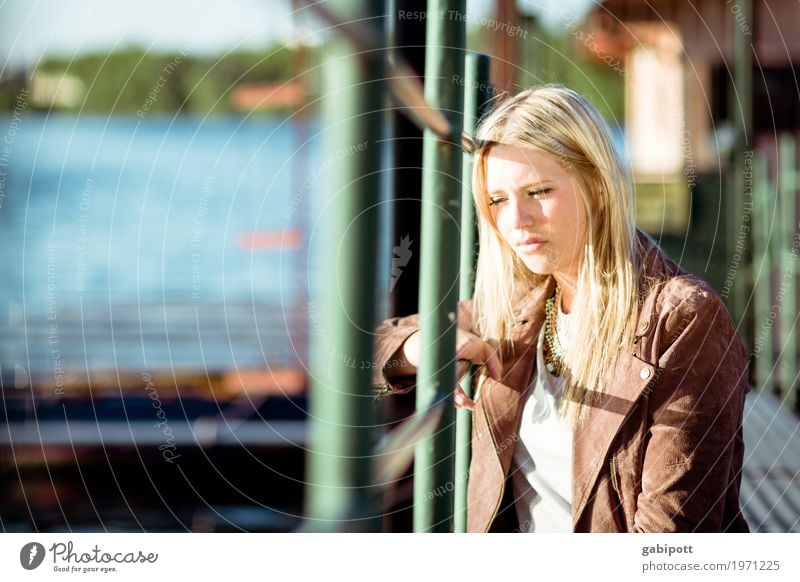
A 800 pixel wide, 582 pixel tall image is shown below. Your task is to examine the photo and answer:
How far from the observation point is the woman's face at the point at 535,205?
712 millimetres

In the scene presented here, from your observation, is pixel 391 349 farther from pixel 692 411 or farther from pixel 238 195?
pixel 238 195

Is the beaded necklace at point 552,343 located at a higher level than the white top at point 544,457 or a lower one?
higher

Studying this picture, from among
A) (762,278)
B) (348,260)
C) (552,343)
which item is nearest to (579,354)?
(552,343)

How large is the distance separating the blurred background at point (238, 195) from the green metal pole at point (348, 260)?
24 millimetres

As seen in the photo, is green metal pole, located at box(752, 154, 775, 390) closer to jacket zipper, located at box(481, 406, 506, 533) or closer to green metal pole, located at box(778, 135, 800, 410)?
green metal pole, located at box(778, 135, 800, 410)

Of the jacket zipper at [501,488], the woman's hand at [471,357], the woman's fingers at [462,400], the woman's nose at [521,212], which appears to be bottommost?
the jacket zipper at [501,488]

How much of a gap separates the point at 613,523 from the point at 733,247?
1.95 meters

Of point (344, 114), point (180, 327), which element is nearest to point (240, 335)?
point (180, 327)

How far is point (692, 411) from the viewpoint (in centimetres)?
70

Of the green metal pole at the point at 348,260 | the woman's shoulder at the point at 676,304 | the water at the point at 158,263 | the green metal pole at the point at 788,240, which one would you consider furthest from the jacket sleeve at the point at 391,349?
the water at the point at 158,263

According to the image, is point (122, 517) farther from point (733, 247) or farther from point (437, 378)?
point (437, 378)

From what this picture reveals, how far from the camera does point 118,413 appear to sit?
450 centimetres

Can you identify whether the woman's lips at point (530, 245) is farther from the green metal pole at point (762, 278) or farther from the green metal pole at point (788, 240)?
the green metal pole at point (762, 278)

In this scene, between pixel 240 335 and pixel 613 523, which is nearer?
pixel 613 523
